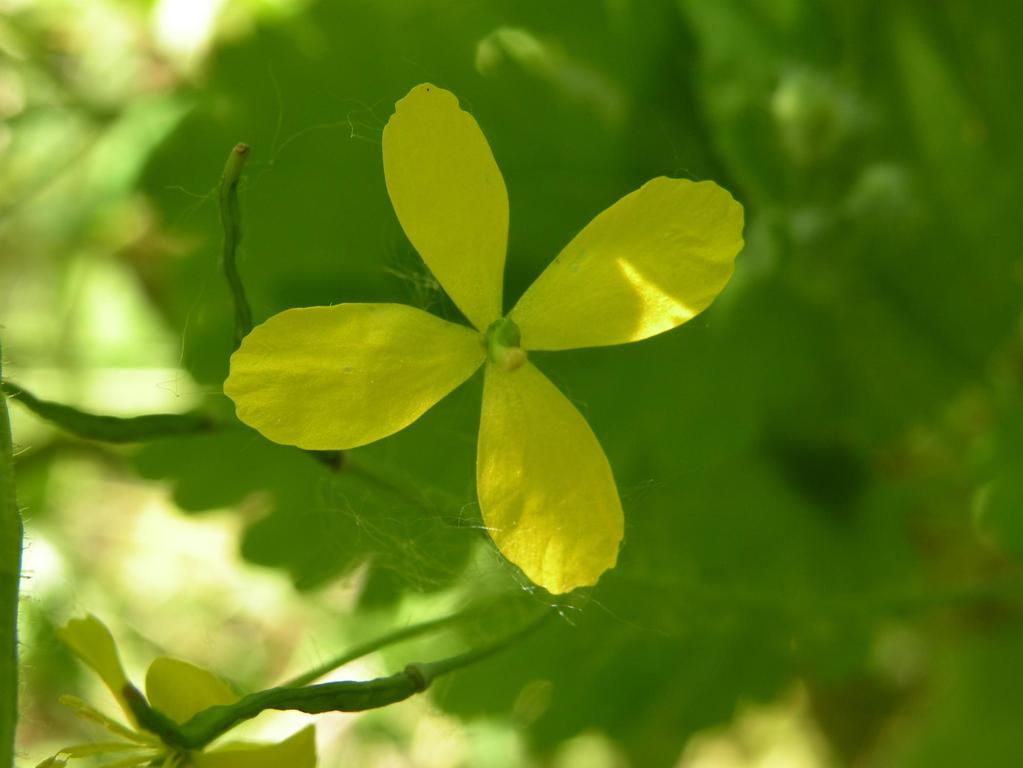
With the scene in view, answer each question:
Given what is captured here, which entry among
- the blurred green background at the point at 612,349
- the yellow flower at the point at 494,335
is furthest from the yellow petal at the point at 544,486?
the blurred green background at the point at 612,349

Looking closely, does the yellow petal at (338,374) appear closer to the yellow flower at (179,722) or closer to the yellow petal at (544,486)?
the yellow petal at (544,486)

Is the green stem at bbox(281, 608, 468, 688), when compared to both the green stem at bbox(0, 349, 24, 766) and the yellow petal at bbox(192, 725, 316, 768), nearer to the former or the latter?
the yellow petal at bbox(192, 725, 316, 768)

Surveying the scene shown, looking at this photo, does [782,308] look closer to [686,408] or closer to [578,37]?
[686,408]

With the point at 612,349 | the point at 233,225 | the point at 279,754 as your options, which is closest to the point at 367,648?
the point at 279,754

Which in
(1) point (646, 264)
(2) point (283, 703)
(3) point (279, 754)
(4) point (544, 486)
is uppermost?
(1) point (646, 264)

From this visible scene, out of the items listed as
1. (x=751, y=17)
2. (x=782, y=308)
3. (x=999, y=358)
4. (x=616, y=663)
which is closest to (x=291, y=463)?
(x=616, y=663)

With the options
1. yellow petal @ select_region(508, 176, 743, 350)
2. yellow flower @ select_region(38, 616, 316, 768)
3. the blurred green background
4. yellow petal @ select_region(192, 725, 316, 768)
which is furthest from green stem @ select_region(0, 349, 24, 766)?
yellow petal @ select_region(508, 176, 743, 350)

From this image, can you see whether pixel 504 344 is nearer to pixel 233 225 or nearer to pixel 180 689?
pixel 233 225
